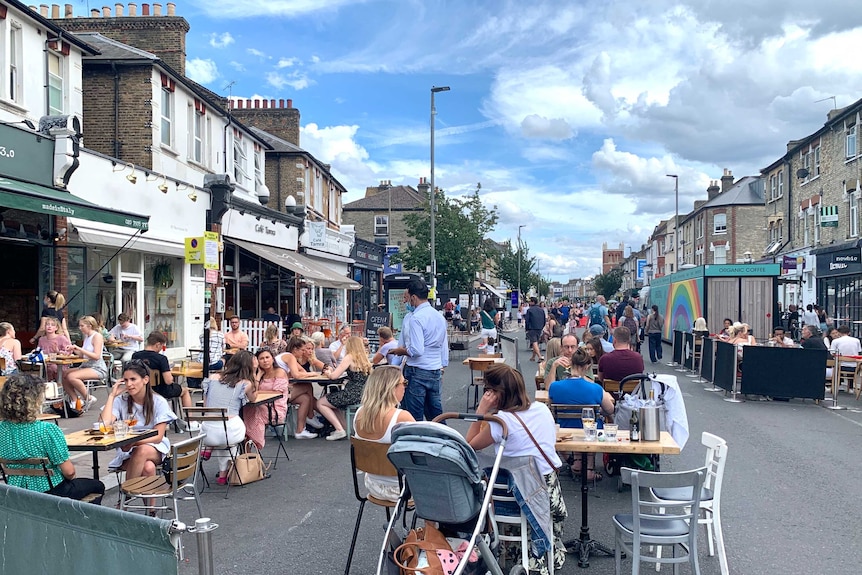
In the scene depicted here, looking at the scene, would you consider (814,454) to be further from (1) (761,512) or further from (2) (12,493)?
(2) (12,493)

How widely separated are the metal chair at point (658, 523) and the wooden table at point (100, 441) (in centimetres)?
376

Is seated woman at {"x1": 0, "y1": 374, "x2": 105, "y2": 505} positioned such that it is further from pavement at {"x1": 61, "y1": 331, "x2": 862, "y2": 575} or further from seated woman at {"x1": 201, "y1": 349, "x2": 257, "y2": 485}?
seated woman at {"x1": 201, "y1": 349, "x2": 257, "y2": 485}

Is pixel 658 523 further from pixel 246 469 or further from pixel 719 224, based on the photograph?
pixel 719 224

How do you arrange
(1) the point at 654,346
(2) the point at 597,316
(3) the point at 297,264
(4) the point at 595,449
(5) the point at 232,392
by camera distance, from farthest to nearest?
1. (3) the point at 297,264
2. (1) the point at 654,346
3. (2) the point at 597,316
4. (5) the point at 232,392
5. (4) the point at 595,449

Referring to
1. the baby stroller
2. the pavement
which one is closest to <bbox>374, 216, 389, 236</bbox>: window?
the pavement

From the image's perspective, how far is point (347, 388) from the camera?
32.6 ft

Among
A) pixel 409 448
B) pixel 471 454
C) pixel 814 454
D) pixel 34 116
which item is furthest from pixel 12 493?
pixel 34 116

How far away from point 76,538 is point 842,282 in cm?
3298

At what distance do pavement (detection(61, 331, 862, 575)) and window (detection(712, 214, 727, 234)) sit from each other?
169ft

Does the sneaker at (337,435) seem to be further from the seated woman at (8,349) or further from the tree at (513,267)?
the tree at (513,267)

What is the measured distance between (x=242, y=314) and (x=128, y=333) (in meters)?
9.38

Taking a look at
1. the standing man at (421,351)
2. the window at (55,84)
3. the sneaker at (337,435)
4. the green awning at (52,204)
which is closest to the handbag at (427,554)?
the standing man at (421,351)

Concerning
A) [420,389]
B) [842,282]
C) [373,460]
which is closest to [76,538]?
[373,460]

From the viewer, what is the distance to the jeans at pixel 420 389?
8445 mm
